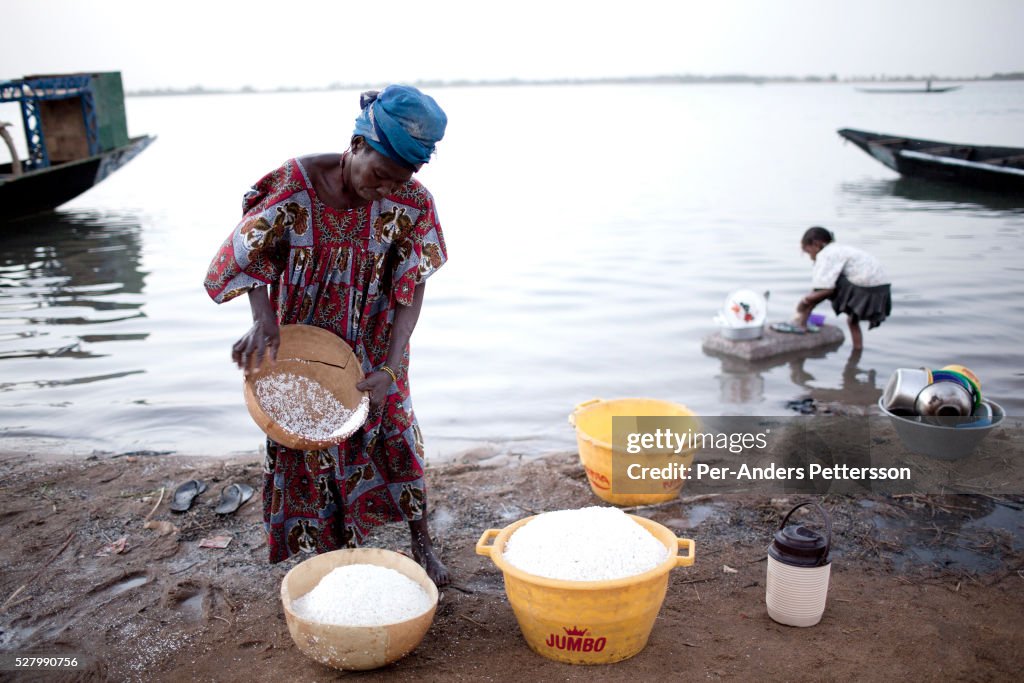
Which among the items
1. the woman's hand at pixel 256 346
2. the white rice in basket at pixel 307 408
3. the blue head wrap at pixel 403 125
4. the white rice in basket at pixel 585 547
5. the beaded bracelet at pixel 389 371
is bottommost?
the white rice in basket at pixel 585 547

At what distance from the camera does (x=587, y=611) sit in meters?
2.23

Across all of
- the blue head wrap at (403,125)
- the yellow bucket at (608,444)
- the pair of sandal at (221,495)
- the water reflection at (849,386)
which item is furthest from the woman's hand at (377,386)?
the water reflection at (849,386)

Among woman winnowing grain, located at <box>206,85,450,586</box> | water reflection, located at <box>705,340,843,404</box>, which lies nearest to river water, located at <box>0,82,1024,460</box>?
water reflection, located at <box>705,340,843,404</box>

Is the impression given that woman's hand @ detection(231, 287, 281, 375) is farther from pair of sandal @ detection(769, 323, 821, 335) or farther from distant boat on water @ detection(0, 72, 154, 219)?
distant boat on water @ detection(0, 72, 154, 219)

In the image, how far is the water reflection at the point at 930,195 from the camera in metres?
13.7

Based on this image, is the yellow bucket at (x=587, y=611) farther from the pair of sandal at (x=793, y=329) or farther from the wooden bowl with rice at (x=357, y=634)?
the pair of sandal at (x=793, y=329)

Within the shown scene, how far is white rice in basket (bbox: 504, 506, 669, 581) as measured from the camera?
7.52 feet

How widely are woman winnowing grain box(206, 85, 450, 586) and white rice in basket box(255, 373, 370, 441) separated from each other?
10 centimetres

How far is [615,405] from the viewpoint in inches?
143

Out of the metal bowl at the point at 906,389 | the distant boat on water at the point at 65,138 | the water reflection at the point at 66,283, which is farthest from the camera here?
the distant boat on water at the point at 65,138

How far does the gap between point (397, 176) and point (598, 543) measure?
1.16 meters

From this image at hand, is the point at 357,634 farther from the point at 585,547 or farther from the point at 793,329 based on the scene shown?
the point at 793,329

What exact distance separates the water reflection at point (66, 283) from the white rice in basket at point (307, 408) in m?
4.60

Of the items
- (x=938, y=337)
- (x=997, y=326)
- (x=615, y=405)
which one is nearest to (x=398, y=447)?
(x=615, y=405)
